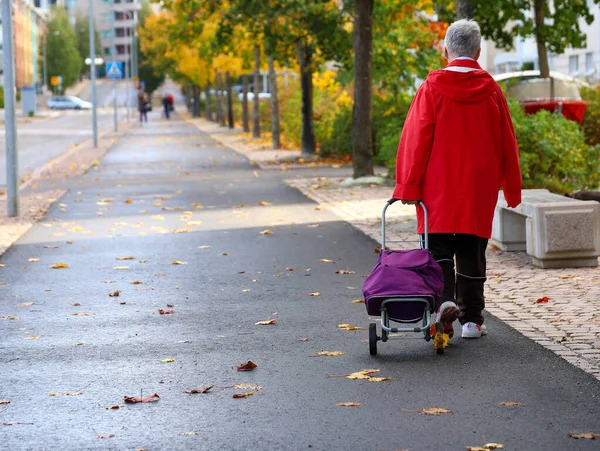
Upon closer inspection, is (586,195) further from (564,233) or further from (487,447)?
(487,447)

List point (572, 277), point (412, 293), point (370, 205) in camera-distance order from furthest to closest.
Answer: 1. point (370, 205)
2. point (572, 277)
3. point (412, 293)

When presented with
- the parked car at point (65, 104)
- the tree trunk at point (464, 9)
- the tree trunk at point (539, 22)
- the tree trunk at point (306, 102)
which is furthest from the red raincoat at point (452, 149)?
the parked car at point (65, 104)

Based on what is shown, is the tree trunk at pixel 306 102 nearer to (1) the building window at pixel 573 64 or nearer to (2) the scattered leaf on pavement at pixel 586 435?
(2) the scattered leaf on pavement at pixel 586 435

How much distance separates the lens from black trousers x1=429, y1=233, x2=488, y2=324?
6926 millimetres

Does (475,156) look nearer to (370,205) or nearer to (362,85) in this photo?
(370,205)

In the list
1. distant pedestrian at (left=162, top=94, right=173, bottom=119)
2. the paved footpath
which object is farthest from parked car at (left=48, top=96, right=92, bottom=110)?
the paved footpath

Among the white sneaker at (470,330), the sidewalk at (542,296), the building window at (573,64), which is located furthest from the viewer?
the building window at (573,64)

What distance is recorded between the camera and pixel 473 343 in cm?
696

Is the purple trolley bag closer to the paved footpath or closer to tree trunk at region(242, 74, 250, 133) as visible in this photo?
the paved footpath

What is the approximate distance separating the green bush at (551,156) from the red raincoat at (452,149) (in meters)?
9.02

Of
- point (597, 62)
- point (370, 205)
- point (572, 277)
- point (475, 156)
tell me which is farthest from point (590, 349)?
point (597, 62)

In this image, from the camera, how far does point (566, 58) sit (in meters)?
54.0

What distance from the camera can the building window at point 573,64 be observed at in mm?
52906

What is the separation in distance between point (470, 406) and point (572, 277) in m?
4.35
